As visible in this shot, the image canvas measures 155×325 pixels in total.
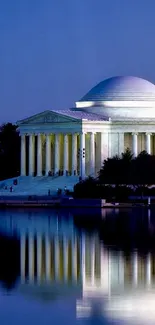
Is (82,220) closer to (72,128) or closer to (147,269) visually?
(147,269)

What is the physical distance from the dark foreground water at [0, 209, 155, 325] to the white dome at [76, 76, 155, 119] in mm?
77018

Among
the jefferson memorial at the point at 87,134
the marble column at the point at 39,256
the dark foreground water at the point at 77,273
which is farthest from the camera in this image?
the jefferson memorial at the point at 87,134

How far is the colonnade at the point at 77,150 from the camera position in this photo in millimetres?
156625

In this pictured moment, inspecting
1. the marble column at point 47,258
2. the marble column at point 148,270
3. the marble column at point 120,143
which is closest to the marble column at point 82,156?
the marble column at point 120,143

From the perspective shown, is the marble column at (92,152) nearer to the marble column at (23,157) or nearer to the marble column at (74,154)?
the marble column at (74,154)

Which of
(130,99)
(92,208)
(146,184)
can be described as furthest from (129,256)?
(130,99)

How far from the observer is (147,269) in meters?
53.8

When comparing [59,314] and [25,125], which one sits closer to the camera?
[59,314]

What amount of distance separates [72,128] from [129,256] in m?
95.5

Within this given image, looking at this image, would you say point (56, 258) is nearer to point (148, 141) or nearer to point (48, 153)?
point (48, 153)

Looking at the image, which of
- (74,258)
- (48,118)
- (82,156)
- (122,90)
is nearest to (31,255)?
(74,258)

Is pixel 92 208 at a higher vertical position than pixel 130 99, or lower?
lower

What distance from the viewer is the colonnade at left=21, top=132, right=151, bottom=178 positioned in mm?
156625

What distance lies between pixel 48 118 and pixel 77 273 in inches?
4143
